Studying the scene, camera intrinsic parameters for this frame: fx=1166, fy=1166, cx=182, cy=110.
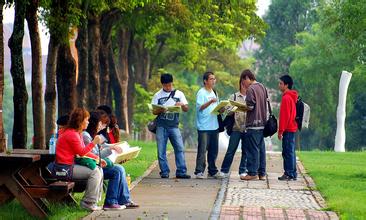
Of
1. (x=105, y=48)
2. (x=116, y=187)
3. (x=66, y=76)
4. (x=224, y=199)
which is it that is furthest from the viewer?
(x=105, y=48)

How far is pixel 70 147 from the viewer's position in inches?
569

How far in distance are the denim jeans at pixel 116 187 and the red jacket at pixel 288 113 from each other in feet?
20.0

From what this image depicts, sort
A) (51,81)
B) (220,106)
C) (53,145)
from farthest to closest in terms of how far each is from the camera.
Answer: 1. (51,81)
2. (220,106)
3. (53,145)

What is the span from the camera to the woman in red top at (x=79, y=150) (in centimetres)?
1440

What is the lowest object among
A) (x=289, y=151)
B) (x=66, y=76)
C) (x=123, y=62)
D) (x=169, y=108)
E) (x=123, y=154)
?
(x=289, y=151)

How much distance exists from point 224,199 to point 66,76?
11721 mm

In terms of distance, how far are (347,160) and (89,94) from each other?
7683 mm

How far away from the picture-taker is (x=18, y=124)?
2467 cm

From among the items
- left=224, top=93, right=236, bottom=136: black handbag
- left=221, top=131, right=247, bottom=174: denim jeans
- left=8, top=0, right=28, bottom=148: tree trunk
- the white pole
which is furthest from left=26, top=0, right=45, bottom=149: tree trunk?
the white pole

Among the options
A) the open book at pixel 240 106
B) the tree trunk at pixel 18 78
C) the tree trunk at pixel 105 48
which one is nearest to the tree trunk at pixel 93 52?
the tree trunk at pixel 105 48

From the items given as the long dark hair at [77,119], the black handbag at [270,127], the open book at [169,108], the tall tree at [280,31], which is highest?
the tall tree at [280,31]

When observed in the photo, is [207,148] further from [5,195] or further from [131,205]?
[5,195]

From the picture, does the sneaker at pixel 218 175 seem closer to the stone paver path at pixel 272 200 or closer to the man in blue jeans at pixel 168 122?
the stone paver path at pixel 272 200

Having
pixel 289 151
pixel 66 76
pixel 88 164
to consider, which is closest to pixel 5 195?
pixel 88 164
